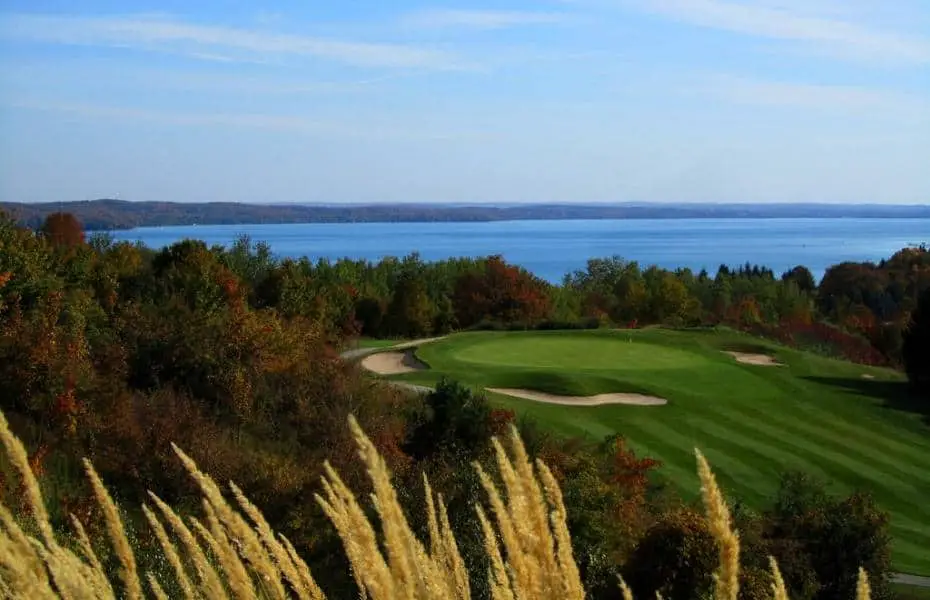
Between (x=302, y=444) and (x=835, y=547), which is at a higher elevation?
(x=302, y=444)

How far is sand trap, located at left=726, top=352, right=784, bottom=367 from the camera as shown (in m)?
30.8

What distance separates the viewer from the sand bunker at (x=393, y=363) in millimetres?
27719

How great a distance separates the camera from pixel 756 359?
32.0 m

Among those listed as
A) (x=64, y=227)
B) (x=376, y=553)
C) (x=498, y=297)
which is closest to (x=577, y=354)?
(x=498, y=297)

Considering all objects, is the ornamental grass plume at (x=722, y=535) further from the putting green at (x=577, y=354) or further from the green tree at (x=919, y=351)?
the green tree at (x=919, y=351)

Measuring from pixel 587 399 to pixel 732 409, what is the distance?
3.66 metres

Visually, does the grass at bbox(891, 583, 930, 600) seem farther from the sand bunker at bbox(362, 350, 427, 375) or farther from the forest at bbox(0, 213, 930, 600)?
the sand bunker at bbox(362, 350, 427, 375)

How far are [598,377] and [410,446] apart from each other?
9028 mm

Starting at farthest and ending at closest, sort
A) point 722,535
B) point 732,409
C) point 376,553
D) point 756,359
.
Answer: point 756,359 < point 732,409 < point 376,553 < point 722,535

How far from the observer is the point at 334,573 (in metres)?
13.4

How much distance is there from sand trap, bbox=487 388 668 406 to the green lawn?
0.28 metres

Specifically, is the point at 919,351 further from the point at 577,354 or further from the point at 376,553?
the point at 376,553

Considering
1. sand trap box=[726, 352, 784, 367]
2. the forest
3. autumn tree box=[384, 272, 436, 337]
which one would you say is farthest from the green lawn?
autumn tree box=[384, 272, 436, 337]

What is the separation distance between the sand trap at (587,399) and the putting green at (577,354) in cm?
302
